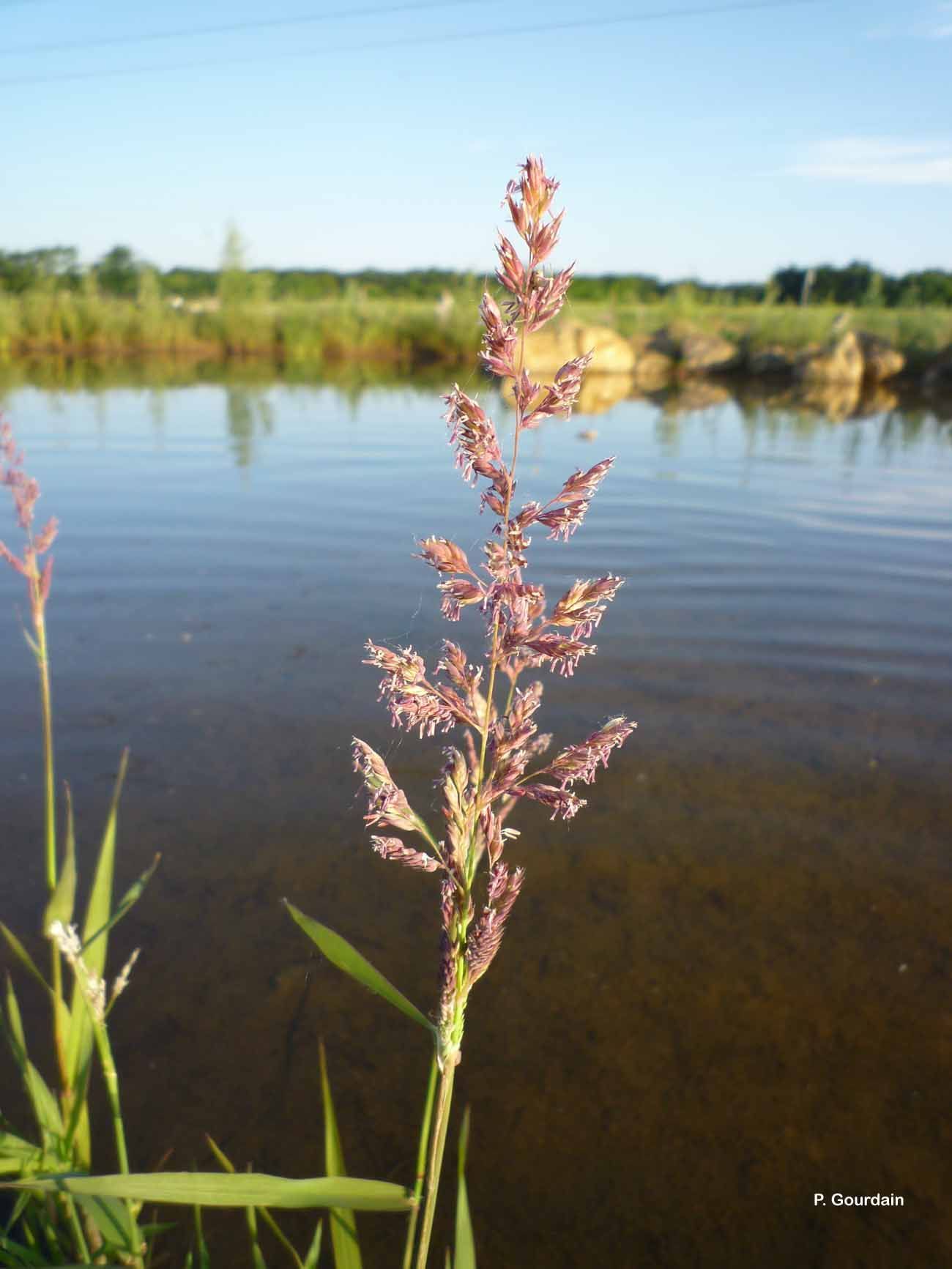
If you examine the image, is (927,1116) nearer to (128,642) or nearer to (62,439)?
(128,642)

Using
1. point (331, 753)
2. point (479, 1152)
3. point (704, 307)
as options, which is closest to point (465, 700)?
point (479, 1152)

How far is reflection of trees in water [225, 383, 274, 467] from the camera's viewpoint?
40.1ft

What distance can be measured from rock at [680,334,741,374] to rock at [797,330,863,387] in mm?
2843

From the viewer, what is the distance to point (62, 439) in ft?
41.1

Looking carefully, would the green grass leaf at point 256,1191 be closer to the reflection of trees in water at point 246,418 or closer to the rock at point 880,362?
the reflection of trees in water at point 246,418

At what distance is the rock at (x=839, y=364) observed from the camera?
27.1 metres

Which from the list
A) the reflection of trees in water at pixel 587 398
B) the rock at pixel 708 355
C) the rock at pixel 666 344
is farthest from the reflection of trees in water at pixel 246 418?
the rock at pixel 666 344

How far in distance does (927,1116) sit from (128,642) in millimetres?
4677

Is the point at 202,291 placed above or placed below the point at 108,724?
above

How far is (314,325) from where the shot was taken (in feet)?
110

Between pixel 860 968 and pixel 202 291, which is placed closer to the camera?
pixel 860 968

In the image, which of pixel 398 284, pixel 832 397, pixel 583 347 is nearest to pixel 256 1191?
pixel 832 397

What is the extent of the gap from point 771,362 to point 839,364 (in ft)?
10.1

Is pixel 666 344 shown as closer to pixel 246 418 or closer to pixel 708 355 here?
pixel 708 355
